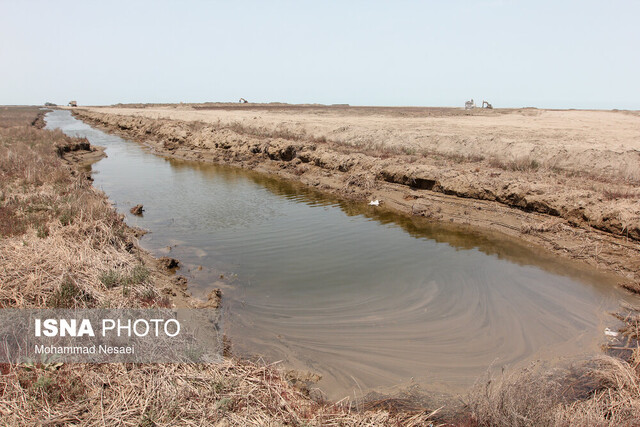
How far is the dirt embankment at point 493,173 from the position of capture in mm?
9180

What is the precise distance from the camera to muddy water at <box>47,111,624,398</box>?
17.6 ft

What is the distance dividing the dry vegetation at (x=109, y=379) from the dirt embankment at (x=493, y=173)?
7624 mm

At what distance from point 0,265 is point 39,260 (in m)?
0.45

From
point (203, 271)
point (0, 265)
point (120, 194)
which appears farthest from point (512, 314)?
point (120, 194)

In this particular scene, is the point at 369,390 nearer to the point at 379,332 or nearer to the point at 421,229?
the point at 379,332

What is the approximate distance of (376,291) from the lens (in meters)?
7.17

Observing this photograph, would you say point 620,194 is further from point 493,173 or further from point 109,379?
point 109,379

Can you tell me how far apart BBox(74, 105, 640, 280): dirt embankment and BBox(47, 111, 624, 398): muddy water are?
936 mm

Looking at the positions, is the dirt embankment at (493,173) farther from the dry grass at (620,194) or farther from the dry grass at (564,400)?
the dry grass at (564,400)

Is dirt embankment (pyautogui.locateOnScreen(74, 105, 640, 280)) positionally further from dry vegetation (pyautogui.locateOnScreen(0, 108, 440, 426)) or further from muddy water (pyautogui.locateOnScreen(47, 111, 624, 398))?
dry vegetation (pyautogui.locateOnScreen(0, 108, 440, 426))

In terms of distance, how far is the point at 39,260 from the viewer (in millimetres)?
5293

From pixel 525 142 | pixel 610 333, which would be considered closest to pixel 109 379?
pixel 610 333

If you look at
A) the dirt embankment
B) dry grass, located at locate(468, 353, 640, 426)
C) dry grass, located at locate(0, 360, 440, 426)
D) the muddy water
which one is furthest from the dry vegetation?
the dirt embankment

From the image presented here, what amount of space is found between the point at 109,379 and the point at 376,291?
185 inches
